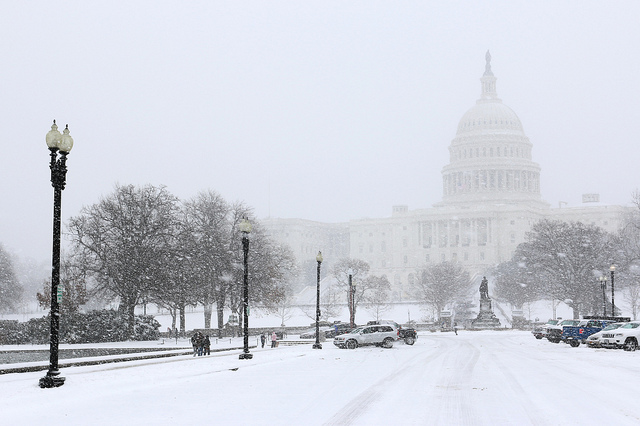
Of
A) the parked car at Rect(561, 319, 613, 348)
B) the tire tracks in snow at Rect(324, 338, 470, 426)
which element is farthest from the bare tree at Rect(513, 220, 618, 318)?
the tire tracks in snow at Rect(324, 338, 470, 426)

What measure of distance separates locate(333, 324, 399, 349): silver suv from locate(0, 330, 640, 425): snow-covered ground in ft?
43.2

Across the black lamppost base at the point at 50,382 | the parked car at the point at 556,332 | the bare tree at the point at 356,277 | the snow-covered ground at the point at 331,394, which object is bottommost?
the parked car at the point at 556,332

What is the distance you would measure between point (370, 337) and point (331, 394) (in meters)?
24.5

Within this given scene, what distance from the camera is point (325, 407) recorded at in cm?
1652

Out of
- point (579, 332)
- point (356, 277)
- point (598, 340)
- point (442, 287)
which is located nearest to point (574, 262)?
point (442, 287)

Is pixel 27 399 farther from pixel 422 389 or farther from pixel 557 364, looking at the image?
pixel 557 364

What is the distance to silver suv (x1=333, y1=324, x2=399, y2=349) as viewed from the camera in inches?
1668

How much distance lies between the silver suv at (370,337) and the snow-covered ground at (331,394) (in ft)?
43.2

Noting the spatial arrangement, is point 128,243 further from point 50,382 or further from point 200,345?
point 50,382

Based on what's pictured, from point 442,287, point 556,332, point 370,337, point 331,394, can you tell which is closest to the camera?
point 331,394

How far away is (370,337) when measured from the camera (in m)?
43.1

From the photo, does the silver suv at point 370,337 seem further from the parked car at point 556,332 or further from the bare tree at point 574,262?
the bare tree at point 574,262

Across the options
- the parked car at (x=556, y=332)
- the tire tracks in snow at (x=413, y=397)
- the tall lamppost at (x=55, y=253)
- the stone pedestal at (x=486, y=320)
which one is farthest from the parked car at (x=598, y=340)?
the stone pedestal at (x=486, y=320)

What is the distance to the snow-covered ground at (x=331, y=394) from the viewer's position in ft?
49.6
